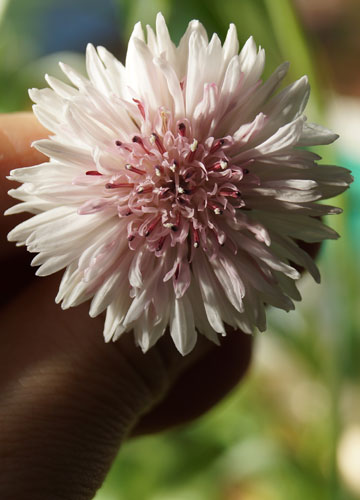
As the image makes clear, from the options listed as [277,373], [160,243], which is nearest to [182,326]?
[160,243]

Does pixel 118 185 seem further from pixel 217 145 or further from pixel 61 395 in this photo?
pixel 61 395

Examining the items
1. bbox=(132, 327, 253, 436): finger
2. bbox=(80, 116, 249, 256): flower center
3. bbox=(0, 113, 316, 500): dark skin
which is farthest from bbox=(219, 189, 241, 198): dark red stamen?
bbox=(132, 327, 253, 436): finger

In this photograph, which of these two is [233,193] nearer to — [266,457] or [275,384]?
[266,457]

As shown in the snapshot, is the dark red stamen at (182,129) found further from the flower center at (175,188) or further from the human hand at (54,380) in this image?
the human hand at (54,380)

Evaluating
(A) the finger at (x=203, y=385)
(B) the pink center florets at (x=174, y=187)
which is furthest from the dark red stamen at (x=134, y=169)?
(A) the finger at (x=203, y=385)

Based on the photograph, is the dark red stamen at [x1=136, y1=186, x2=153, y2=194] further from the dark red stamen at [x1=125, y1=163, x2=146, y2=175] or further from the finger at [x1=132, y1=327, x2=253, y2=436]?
the finger at [x1=132, y1=327, x2=253, y2=436]

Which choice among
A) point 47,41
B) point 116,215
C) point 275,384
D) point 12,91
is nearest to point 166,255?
point 116,215
